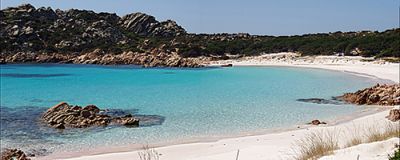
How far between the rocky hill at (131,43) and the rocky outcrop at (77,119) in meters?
48.4

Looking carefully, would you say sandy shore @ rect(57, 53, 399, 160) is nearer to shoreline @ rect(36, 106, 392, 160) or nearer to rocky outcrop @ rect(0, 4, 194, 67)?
shoreline @ rect(36, 106, 392, 160)

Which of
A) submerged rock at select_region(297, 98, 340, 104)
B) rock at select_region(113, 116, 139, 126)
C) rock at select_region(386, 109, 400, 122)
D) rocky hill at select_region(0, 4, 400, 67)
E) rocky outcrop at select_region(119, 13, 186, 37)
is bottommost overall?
rock at select_region(113, 116, 139, 126)

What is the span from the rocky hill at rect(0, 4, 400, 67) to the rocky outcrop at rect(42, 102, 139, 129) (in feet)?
159

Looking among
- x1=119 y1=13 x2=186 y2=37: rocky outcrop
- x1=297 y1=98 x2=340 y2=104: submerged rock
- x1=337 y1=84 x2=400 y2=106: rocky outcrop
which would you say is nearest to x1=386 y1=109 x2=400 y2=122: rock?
x1=337 y1=84 x2=400 y2=106: rocky outcrop

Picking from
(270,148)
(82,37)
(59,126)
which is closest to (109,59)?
(82,37)

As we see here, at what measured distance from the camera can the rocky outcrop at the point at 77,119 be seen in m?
16.7

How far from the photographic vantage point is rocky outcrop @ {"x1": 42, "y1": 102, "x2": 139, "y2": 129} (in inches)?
658

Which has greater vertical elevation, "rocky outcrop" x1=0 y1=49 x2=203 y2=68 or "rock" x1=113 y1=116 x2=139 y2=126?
"rocky outcrop" x1=0 y1=49 x2=203 y2=68

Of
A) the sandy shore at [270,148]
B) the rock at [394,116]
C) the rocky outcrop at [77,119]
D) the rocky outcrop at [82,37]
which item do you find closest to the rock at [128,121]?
the rocky outcrop at [77,119]

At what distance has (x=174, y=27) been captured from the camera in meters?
114

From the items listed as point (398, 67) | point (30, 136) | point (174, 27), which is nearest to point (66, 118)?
point (30, 136)

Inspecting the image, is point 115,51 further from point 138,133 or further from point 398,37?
point 138,133

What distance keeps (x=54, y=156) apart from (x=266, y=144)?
5751mm

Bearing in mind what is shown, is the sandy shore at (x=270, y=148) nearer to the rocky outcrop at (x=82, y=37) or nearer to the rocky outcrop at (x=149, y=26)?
Answer: the rocky outcrop at (x=82, y=37)
